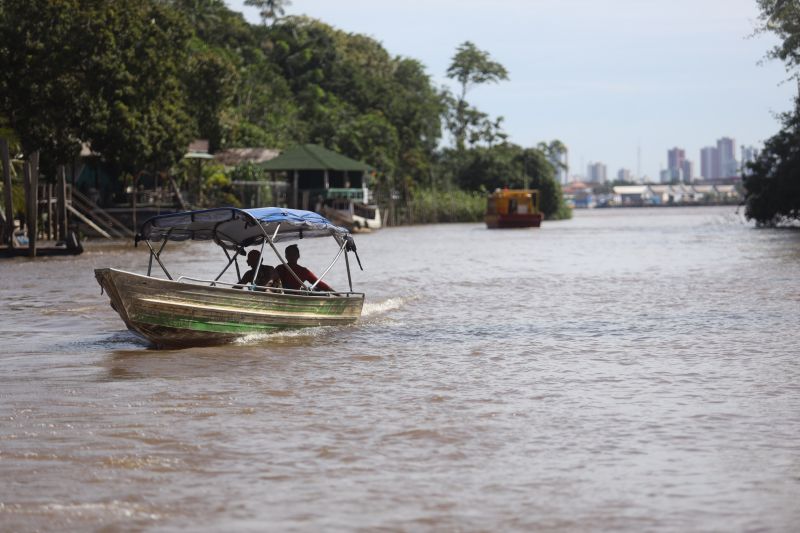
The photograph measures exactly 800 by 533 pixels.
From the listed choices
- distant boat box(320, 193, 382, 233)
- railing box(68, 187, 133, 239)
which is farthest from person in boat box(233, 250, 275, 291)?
distant boat box(320, 193, 382, 233)

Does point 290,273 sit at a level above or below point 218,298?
above

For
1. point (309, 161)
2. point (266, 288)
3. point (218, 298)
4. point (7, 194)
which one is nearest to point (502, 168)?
point (309, 161)

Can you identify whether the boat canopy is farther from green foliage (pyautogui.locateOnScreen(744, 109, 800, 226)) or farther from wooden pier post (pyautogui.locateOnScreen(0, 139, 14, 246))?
green foliage (pyautogui.locateOnScreen(744, 109, 800, 226))

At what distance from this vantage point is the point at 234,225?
56.6ft

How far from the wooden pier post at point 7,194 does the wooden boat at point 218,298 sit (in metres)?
17.2

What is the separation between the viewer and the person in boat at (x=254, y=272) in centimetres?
1590

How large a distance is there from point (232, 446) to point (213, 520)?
2047 mm

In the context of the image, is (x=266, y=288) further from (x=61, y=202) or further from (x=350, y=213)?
(x=350, y=213)

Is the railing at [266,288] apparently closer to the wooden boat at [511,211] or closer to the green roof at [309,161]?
the green roof at [309,161]

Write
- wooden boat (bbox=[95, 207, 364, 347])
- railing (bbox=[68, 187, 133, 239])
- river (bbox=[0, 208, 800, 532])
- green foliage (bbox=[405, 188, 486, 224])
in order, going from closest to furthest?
1. river (bbox=[0, 208, 800, 532])
2. wooden boat (bbox=[95, 207, 364, 347])
3. railing (bbox=[68, 187, 133, 239])
4. green foliage (bbox=[405, 188, 486, 224])

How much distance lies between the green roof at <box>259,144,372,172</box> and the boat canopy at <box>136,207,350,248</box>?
46.1 m

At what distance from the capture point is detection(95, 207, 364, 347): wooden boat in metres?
14.4

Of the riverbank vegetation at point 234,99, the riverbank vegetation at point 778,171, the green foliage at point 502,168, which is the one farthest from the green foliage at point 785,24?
the green foliage at point 502,168

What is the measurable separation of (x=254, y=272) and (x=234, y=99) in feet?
170
